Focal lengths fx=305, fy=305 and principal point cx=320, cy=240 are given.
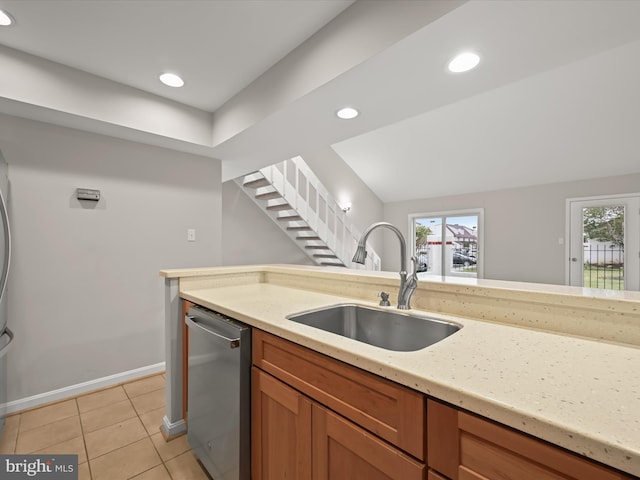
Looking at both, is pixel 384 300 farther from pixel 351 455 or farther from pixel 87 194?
pixel 87 194

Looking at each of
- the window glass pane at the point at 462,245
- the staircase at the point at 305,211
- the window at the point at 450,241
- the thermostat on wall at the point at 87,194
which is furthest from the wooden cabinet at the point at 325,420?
the window glass pane at the point at 462,245

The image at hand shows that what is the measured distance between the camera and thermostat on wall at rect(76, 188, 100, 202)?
2.38 metres

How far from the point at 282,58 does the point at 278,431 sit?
2045 millimetres

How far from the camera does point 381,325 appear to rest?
56.2 inches

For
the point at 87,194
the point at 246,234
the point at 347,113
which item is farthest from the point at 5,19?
the point at 246,234

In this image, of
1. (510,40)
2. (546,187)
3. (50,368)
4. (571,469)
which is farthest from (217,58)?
(546,187)

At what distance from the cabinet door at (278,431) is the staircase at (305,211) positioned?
9.59 feet

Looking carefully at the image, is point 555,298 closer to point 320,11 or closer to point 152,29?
point 320,11

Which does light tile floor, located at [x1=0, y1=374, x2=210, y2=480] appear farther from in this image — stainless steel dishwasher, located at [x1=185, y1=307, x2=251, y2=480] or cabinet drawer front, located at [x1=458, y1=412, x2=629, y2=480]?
cabinet drawer front, located at [x1=458, y1=412, x2=629, y2=480]

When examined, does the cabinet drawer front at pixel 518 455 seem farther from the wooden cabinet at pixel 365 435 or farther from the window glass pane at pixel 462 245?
the window glass pane at pixel 462 245

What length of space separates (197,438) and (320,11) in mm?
2280

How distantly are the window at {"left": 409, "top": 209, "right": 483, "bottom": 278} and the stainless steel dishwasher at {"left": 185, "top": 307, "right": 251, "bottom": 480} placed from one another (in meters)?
5.10

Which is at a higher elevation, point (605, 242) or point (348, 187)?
point (348, 187)

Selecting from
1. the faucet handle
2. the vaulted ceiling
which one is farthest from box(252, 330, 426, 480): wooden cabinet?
the vaulted ceiling
